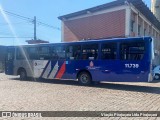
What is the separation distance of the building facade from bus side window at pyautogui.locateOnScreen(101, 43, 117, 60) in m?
7.74

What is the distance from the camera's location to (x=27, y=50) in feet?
60.2

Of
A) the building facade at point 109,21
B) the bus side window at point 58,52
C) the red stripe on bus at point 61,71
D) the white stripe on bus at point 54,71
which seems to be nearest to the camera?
the red stripe on bus at point 61,71

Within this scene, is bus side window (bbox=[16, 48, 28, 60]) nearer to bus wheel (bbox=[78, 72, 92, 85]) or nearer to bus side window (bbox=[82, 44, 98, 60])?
bus wheel (bbox=[78, 72, 92, 85])

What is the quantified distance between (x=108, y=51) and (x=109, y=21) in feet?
36.0

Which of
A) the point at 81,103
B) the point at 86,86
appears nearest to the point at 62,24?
the point at 86,86

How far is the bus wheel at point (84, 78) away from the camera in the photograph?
1507cm

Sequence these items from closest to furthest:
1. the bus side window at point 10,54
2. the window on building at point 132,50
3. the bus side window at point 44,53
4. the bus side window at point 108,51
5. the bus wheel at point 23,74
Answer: the window on building at point 132,50 → the bus side window at point 108,51 → the bus side window at point 44,53 → the bus wheel at point 23,74 → the bus side window at point 10,54

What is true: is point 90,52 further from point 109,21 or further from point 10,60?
point 109,21

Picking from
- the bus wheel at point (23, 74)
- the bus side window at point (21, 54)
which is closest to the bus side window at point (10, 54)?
the bus side window at point (21, 54)

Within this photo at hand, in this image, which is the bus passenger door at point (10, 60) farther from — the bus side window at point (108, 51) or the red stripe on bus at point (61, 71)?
the bus side window at point (108, 51)

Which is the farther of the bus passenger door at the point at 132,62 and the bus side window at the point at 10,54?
the bus side window at the point at 10,54

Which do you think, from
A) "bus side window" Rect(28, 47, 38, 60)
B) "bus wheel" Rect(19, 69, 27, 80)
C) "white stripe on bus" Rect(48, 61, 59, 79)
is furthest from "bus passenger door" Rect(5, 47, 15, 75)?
"white stripe on bus" Rect(48, 61, 59, 79)

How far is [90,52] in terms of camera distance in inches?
586

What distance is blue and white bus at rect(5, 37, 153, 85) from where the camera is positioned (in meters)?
12.9
